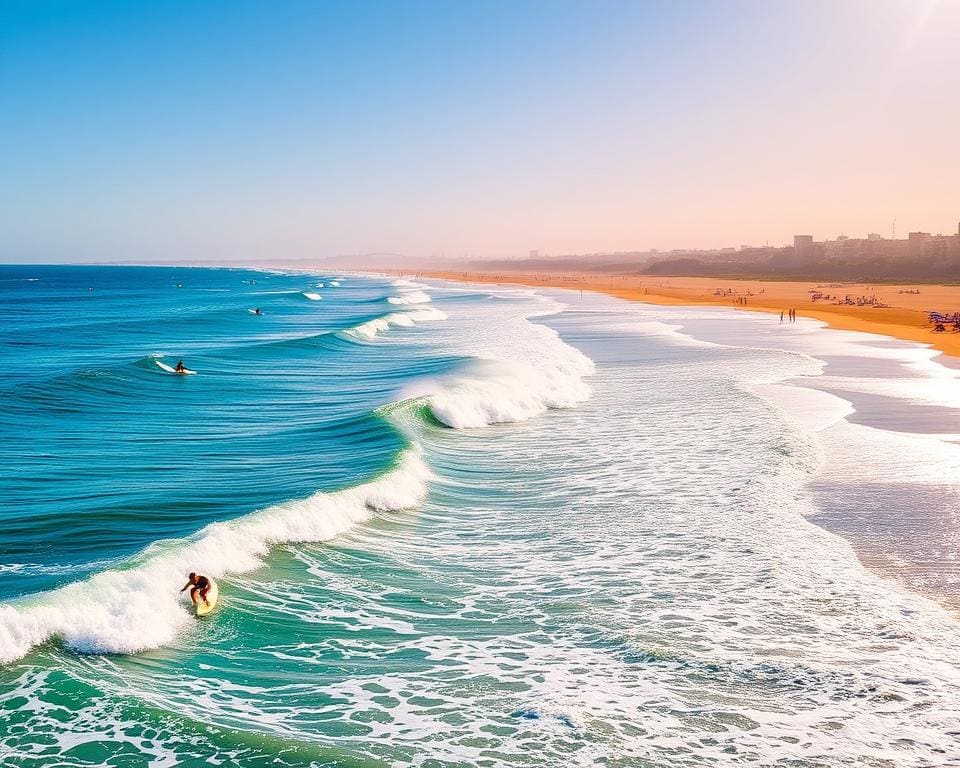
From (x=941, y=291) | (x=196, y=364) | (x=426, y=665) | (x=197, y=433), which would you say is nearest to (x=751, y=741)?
(x=426, y=665)

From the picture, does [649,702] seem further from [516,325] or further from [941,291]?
[941,291]

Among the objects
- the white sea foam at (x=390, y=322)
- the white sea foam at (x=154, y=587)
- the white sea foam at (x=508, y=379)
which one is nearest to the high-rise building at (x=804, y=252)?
the white sea foam at (x=390, y=322)

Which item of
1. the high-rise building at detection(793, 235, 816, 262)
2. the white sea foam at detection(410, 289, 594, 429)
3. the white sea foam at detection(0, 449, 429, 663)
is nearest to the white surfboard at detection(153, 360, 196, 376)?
the white sea foam at detection(410, 289, 594, 429)

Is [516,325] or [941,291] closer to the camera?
[516,325]

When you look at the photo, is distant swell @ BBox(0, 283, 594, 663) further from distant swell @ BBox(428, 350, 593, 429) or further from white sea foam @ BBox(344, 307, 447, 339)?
white sea foam @ BBox(344, 307, 447, 339)

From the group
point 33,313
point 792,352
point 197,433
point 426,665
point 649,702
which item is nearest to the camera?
point 649,702

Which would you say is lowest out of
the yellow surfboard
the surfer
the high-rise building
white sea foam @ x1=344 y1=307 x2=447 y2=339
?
the yellow surfboard

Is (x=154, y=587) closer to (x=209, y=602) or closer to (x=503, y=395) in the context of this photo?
(x=209, y=602)
